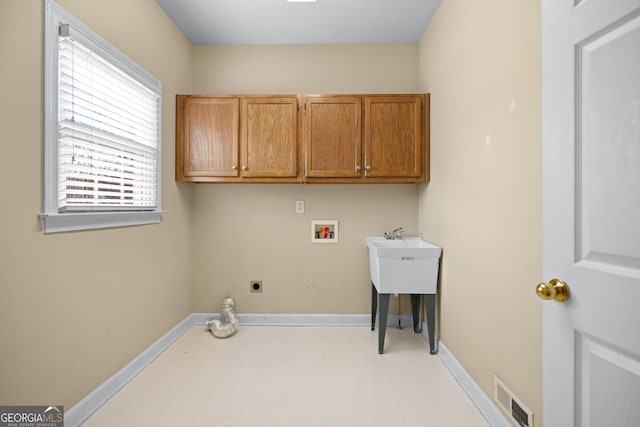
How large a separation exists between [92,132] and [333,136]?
169 centimetres

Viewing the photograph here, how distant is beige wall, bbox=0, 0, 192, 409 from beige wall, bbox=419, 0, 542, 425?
7.08 feet

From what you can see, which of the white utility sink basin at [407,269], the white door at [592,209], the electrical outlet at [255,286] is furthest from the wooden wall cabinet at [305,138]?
the white door at [592,209]

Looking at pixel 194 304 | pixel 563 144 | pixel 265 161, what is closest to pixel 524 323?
pixel 563 144

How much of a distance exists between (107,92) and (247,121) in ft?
3.52

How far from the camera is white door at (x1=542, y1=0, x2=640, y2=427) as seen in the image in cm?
71

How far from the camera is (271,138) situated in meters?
2.74

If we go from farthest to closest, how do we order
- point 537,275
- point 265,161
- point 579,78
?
1. point 265,161
2. point 537,275
3. point 579,78

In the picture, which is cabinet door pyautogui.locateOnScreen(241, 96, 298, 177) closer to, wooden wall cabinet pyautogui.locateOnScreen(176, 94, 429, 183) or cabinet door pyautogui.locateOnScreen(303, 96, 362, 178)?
wooden wall cabinet pyautogui.locateOnScreen(176, 94, 429, 183)

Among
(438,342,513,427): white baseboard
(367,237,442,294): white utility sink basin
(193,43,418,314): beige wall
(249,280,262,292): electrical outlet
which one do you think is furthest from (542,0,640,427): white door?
(249,280,262,292): electrical outlet

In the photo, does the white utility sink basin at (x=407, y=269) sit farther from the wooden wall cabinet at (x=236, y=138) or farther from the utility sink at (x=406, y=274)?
the wooden wall cabinet at (x=236, y=138)

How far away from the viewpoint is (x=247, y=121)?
2.75m

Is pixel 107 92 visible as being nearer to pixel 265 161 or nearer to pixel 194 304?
pixel 265 161

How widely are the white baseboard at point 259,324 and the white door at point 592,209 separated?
A: 0.94m

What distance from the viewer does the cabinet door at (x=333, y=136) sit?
2.72 meters
